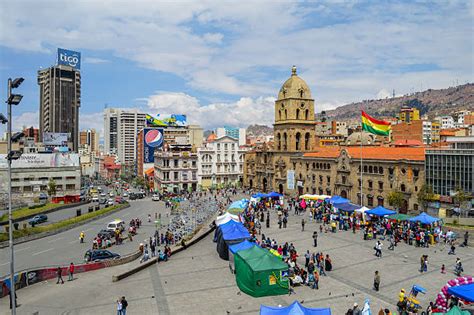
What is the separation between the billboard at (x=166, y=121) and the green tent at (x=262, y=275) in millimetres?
128842

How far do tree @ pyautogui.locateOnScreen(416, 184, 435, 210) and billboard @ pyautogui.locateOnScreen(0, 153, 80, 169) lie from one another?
69246 mm

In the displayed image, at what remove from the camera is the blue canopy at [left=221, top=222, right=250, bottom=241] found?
2836 centimetres

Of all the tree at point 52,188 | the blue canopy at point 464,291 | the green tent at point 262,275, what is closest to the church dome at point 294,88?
the tree at point 52,188

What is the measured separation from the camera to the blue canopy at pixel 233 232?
28.4 meters

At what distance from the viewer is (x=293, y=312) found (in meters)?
14.8

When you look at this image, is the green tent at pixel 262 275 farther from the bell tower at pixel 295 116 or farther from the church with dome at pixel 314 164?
the bell tower at pixel 295 116

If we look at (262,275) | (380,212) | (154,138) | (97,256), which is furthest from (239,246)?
(154,138)

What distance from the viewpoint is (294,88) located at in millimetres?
69875

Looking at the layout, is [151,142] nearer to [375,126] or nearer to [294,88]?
[294,88]

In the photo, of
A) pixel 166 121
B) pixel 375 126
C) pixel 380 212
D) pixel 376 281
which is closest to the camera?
pixel 376 281

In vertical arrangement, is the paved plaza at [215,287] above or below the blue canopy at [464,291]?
below

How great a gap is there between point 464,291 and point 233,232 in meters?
15.8

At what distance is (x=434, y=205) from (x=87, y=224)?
40.0 m

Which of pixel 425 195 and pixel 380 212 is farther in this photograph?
pixel 425 195
